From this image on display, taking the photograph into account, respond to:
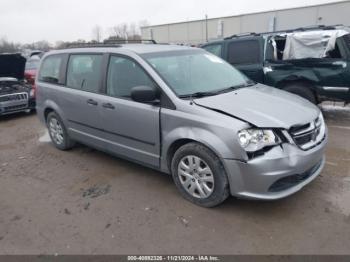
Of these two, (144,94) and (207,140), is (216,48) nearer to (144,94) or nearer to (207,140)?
(144,94)

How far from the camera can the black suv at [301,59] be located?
230 inches

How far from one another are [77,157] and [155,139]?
202 centimetres

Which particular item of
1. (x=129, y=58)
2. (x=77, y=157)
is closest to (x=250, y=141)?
(x=129, y=58)

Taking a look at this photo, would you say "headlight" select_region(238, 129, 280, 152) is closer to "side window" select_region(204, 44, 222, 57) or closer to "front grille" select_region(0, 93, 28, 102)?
"side window" select_region(204, 44, 222, 57)

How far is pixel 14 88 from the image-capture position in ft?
27.3

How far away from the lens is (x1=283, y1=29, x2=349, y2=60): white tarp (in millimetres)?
5898

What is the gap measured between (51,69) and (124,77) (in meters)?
2.01

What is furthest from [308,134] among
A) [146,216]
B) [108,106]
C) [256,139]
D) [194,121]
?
Answer: [108,106]

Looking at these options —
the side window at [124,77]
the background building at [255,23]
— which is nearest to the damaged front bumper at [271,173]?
the side window at [124,77]

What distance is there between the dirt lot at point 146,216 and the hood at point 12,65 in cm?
464

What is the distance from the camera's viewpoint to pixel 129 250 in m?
2.77

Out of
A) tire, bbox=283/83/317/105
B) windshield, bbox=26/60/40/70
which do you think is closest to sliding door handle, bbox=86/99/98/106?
tire, bbox=283/83/317/105

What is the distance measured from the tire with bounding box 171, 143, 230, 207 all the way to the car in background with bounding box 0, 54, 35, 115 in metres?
6.11

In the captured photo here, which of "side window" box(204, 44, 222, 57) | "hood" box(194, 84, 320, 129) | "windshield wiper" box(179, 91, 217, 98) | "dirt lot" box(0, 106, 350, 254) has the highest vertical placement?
"side window" box(204, 44, 222, 57)
